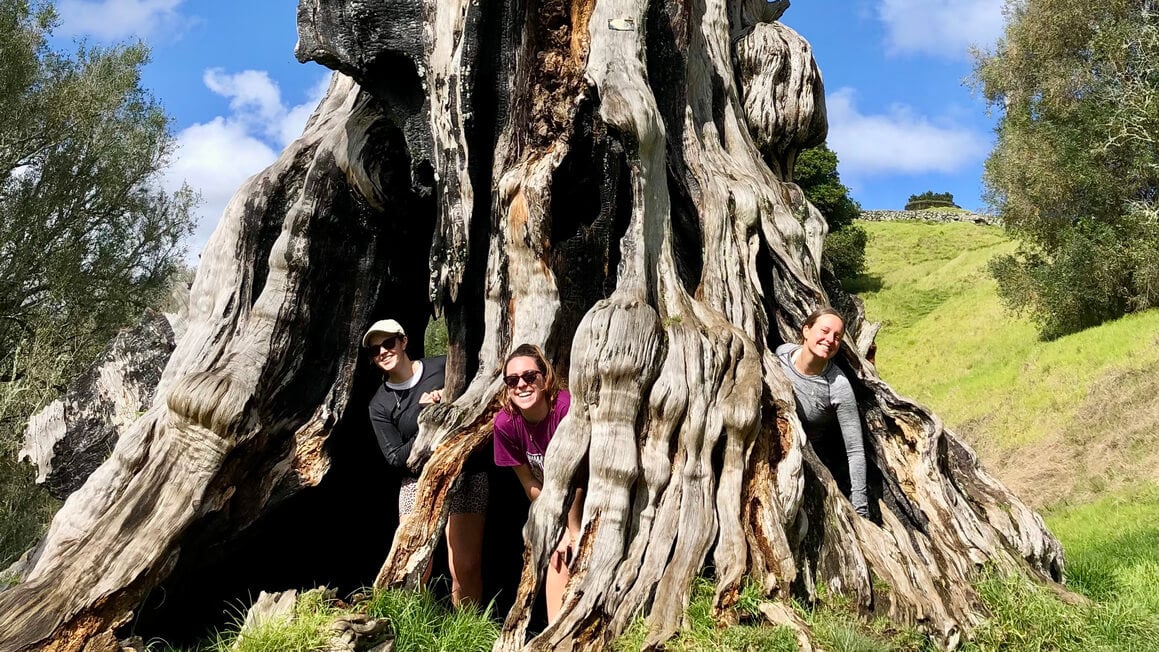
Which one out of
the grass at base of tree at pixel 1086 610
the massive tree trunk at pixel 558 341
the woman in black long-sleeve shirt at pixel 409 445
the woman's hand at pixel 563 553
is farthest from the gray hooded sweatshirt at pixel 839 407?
the woman in black long-sleeve shirt at pixel 409 445

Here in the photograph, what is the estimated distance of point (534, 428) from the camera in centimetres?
487

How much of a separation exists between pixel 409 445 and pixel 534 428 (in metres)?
0.85

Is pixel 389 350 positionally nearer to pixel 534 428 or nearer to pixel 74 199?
pixel 534 428

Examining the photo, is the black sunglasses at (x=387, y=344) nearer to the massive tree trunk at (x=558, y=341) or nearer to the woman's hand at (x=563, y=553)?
the massive tree trunk at (x=558, y=341)

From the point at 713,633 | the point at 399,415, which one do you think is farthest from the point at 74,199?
the point at 713,633

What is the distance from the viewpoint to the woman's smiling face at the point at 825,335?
513 cm

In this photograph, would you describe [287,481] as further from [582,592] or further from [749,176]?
[749,176]

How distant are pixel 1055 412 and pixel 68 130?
19623 mm

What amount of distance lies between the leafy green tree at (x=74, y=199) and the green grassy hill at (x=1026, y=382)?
15845mm

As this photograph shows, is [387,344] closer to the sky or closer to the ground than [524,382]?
closer to the sky

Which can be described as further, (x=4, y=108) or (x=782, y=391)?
(x=4, y=108)

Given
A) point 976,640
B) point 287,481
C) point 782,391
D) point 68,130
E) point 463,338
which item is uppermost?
point 68,130

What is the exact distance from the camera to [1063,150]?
72.4 ft

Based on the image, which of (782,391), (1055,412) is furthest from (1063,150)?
(782,391)
